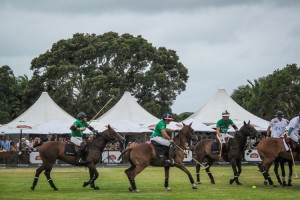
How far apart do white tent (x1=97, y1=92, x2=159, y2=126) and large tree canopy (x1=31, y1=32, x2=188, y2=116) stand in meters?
19.0

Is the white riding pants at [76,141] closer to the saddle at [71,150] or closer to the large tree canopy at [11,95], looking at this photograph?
the saddle at [71,150]

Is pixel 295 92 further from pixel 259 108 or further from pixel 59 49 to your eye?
pixel 59 49

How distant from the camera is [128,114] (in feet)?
183

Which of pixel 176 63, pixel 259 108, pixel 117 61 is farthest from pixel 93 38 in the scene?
pixel 259 108

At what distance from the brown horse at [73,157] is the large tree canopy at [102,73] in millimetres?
51770

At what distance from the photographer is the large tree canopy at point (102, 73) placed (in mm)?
77188

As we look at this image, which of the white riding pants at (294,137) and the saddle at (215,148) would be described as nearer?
the white riding pants at (294,137)

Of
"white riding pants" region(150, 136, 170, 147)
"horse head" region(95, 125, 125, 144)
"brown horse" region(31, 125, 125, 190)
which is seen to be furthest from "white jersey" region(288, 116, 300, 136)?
"brown horse" region(31, 125, 125, 190)

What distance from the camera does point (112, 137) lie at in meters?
23.8

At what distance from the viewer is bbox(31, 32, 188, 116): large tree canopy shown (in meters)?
77.2

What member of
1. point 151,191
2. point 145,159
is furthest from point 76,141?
point 151,191

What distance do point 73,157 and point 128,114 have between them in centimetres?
3234

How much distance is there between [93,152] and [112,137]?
0.90 meters

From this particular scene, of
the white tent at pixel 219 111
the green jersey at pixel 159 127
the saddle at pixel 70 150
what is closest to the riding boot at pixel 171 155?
the green jersey at pixel 159 127
